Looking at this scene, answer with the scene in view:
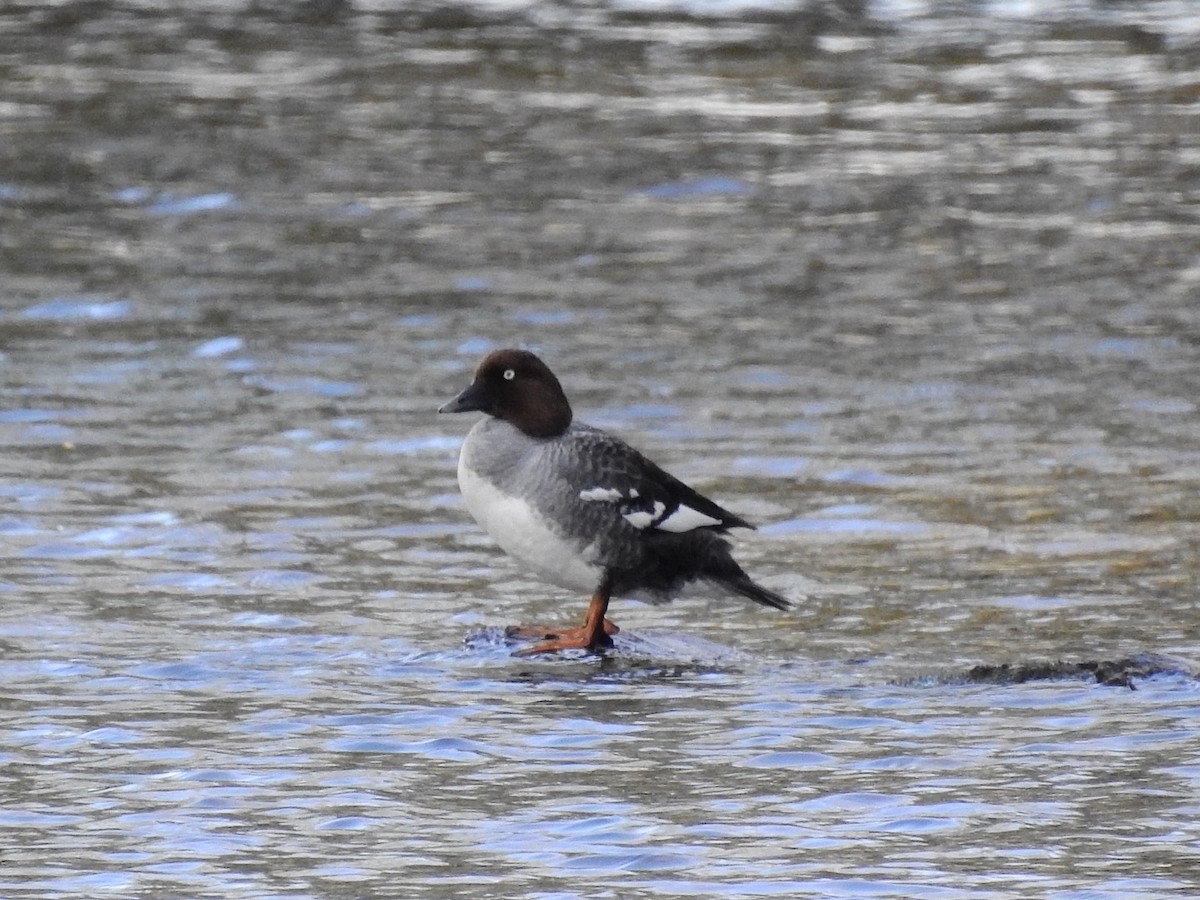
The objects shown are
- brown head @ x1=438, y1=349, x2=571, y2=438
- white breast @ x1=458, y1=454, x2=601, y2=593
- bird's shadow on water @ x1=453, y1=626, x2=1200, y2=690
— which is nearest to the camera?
bird's shadow on water @ x1=453, y1=626, x2=1200, y2=690

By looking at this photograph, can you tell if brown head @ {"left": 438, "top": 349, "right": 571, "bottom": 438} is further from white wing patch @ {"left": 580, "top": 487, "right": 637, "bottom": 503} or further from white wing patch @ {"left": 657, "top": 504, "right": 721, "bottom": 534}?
white wing patch @ {"left": 657, "top": 504, "right": 721, "bottom": 534}

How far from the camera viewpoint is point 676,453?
13070 mm

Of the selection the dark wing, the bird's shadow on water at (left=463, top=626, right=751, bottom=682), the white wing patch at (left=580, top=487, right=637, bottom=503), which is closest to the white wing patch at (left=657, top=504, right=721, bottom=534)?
the dark wing

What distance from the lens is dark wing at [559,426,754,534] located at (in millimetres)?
9180

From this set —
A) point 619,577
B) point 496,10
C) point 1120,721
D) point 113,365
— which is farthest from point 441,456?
point 496,10

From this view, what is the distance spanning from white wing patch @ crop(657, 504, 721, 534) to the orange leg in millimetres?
359

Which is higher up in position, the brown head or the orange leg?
the brown head

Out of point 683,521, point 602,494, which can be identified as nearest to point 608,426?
point 683,521

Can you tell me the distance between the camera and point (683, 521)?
30.5ft

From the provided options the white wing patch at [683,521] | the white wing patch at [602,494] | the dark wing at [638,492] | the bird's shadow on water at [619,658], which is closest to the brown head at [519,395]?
the dark wing at [638,492]

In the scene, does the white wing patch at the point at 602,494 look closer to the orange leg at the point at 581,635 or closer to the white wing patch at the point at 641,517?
the white wing patch at the point at 641,517

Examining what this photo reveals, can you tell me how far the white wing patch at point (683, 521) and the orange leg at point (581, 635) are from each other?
36 cm

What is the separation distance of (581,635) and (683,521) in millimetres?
614

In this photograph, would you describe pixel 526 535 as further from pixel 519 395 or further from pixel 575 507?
pixel 519 395
